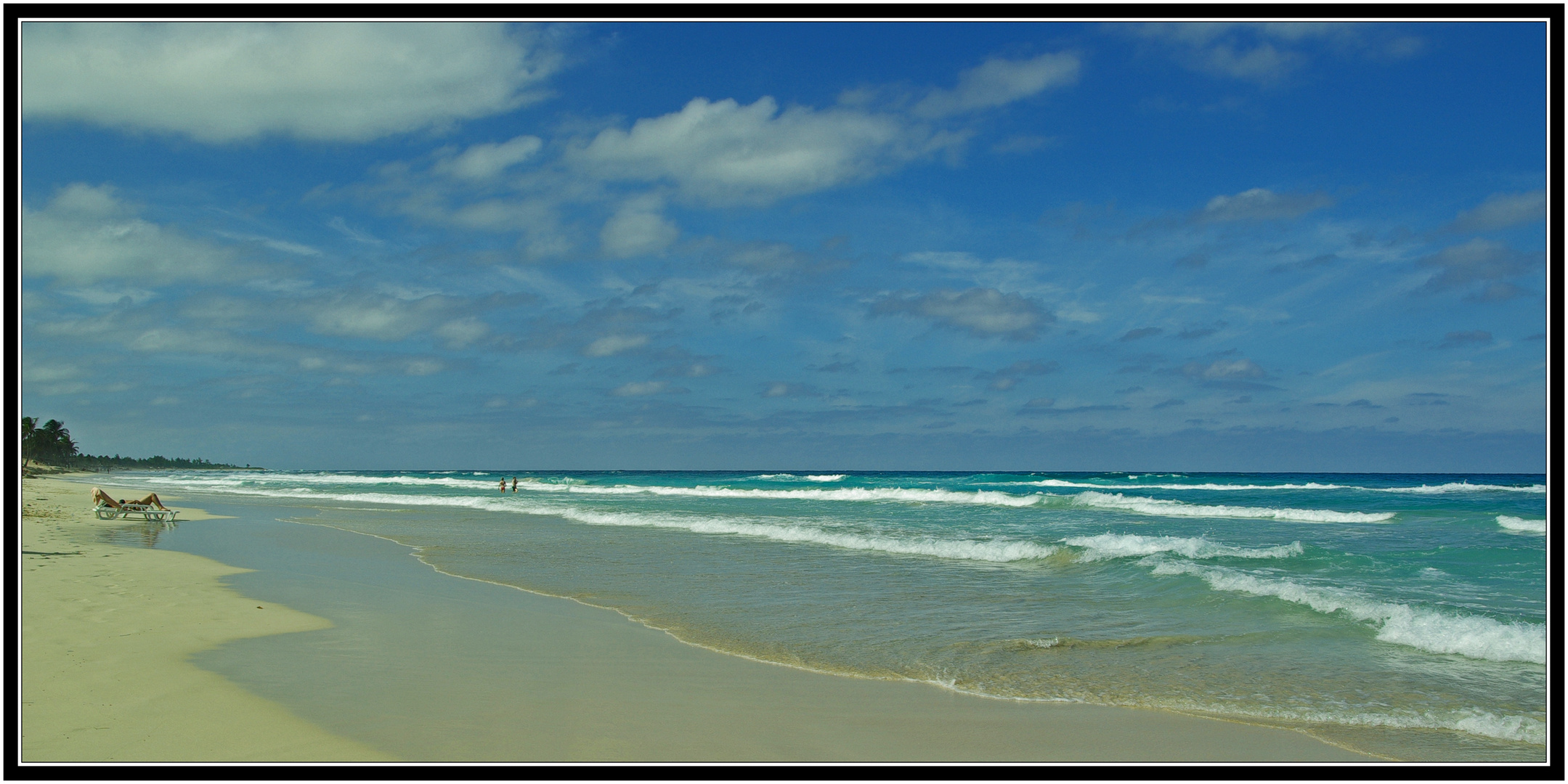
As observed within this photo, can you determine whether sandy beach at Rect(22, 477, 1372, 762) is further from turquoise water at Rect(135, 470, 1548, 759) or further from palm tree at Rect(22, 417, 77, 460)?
palm tree at Rect(22, 417, 77, 460)

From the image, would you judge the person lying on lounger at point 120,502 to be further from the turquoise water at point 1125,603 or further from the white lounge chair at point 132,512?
the turquoise water at point 1125,603

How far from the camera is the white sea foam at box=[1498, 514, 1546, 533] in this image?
2136 centimetres

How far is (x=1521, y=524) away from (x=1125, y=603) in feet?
65.4

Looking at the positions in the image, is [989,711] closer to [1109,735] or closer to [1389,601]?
[1109,735]

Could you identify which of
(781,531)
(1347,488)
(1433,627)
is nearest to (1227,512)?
(781,531)

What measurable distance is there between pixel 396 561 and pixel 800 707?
11.2 meters

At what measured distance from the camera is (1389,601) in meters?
9.78

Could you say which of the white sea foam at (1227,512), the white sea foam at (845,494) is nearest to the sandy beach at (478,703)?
the white sea foam at (1227,512)

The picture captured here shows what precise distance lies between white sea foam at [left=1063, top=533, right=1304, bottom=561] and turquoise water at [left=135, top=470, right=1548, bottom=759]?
0.09m

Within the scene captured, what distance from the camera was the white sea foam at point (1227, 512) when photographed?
26031 millimetres
